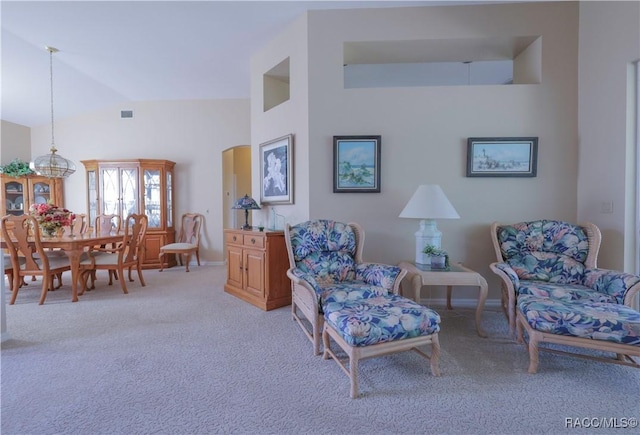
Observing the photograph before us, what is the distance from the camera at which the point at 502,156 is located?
322cm

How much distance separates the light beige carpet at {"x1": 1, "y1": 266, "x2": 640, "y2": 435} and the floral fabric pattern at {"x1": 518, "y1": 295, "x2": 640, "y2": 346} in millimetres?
338

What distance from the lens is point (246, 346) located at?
2.42 metres

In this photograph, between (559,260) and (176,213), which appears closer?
(559,260)

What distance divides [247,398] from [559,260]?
2.82m

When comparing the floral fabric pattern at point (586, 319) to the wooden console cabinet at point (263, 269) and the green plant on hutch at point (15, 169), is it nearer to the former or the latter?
the wooden console cabinet at point (263, 269)

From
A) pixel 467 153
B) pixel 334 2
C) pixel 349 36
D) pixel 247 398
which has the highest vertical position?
pixel 334 2

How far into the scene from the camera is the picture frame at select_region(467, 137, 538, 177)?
3199mm

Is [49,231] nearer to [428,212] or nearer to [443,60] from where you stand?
[428,212]

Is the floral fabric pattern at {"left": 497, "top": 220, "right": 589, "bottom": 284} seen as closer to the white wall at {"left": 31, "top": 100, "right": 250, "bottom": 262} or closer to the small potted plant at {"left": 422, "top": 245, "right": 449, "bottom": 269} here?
the small potted plant at {"left": 422, "top": 245, "right": 449, "bottom": 269}

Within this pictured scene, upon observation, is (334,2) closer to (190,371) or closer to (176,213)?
(190,371)

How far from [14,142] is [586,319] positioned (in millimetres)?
8923

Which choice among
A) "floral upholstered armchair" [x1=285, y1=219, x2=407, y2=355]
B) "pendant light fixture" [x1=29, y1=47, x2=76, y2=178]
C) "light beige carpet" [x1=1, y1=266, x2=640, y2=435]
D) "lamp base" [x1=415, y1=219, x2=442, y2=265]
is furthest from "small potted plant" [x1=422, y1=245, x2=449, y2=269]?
"pendant light fixture" [x1=29, y1=47, x2=76, y2=178]

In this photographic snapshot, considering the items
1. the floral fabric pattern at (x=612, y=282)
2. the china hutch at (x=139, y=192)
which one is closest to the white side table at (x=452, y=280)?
the floral fabric pattern at (x=612, y=282)

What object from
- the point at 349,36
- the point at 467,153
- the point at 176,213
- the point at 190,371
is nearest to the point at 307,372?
the point at 190,371
